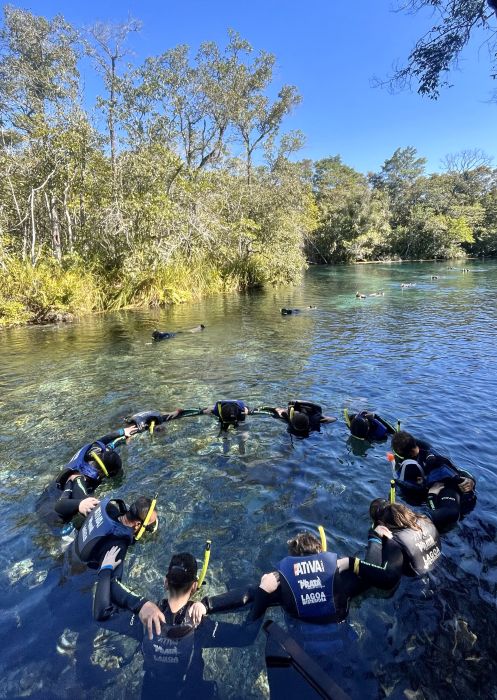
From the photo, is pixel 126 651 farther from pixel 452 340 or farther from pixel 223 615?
pixel 452 340

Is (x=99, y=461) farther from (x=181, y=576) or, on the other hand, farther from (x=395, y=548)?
(x=395, y=548)

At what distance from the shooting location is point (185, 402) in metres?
8.70

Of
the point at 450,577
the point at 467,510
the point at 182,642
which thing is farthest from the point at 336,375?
the point at 182,642

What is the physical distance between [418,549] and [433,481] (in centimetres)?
136

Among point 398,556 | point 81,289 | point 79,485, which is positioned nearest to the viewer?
point 398,556

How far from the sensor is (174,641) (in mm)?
3070

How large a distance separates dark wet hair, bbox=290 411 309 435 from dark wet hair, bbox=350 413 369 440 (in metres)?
0.75

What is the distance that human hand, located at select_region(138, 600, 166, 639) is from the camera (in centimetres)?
312

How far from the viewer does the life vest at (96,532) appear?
13.1 ft

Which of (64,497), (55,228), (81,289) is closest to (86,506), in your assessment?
(64,497)

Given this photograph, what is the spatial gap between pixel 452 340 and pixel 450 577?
11.0m

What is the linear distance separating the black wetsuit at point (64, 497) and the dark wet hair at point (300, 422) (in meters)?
3.18

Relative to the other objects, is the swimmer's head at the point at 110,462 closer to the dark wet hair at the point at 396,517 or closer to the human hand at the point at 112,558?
the human hand at the point at 112,558

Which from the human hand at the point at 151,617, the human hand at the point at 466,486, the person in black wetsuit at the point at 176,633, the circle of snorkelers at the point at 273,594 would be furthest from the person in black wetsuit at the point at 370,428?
the human hand at the point at 151,617
